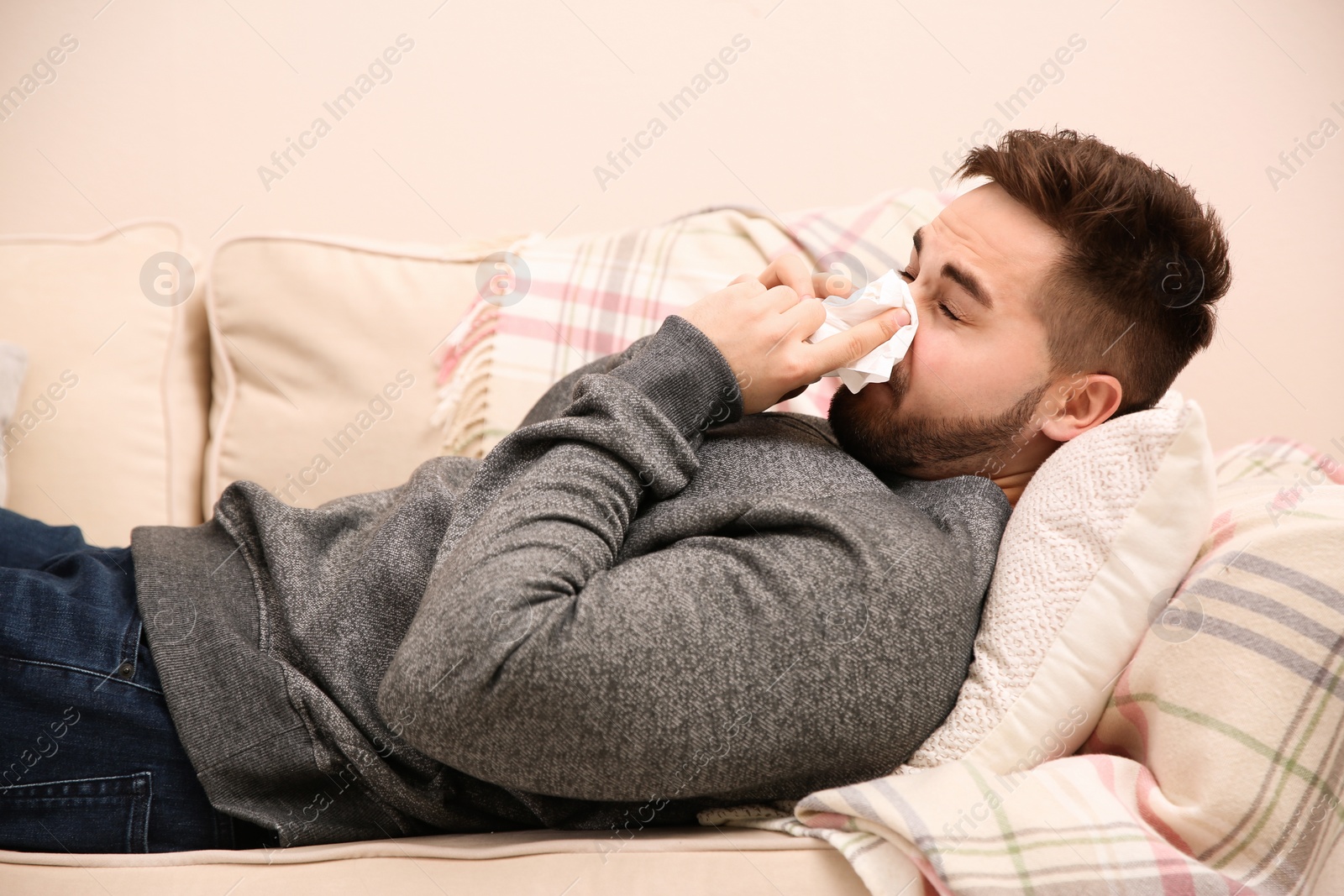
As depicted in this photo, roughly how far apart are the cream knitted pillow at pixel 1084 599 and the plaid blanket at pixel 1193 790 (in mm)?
29

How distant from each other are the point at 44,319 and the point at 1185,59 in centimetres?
186

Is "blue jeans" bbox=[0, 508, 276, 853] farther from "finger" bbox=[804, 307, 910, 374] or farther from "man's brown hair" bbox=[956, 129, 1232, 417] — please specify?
"man's brown hair" bbox=[956, 129, 1232, 417]

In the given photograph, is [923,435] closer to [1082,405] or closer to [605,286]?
[1082,405]

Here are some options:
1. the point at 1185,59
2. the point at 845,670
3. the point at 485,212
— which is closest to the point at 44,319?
the point at 485,212

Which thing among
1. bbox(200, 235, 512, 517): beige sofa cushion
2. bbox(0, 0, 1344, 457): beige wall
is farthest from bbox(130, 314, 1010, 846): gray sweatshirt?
bbox(0, 0, 1344, 457): beige wall

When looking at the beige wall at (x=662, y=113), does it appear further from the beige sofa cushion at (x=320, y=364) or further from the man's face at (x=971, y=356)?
the man's face at (x=971, y=356)

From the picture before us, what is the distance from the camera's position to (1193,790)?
73cm

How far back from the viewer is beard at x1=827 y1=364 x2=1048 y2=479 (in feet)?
3.34

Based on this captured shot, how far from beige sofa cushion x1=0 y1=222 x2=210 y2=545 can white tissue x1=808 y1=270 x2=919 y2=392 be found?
961 millimetres

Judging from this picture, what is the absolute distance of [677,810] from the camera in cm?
85

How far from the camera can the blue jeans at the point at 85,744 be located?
2.62 ft

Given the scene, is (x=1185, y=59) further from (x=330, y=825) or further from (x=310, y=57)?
(x=330, y=825)

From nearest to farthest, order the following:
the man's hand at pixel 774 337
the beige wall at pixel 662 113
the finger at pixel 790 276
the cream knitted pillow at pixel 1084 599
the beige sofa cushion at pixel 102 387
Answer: the cream knitted pillow at pixel 1084 599 → the man's hand at pixel 774 337 → the finger at pixel 790 276 → the beige sofa cushion at pixel 102 387 → the beige wall at pixel 662 113

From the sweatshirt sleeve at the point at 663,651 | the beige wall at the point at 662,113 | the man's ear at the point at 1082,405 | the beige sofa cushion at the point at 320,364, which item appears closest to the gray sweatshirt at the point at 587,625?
the sweatshirt sleeve at the point at 663,651
